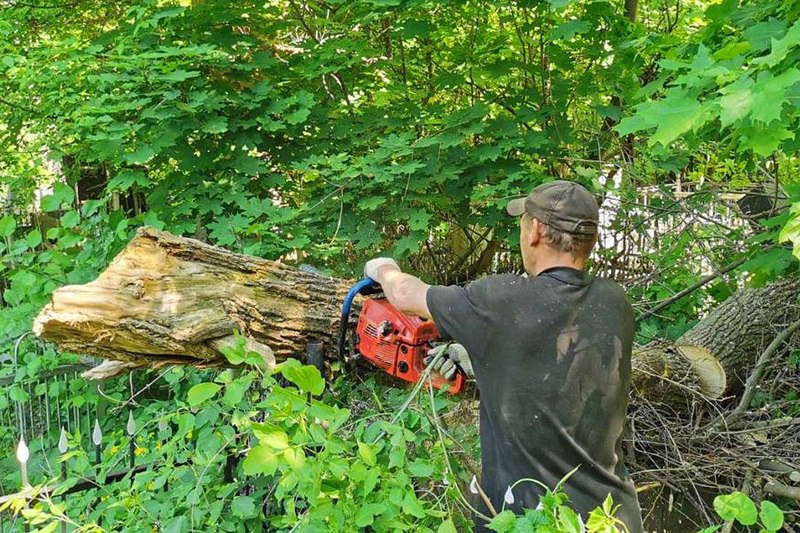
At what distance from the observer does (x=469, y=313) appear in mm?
1982

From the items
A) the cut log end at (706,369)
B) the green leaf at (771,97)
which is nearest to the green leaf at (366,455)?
the green leaf at (771,97)

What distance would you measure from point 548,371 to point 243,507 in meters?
1.11

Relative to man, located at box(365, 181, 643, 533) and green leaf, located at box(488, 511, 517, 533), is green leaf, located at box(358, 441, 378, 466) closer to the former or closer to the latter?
green leaf, located at box(488, 511, 517, 533)

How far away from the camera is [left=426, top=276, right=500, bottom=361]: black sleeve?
1.96 meters

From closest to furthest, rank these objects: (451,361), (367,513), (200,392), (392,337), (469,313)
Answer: (367,513)
(200,392)
(469,313)
(451,361)
(392,337)

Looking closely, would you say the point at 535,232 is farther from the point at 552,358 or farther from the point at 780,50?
the point at 780,50

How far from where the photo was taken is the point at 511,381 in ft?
6.38

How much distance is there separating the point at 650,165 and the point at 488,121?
3.79 ft

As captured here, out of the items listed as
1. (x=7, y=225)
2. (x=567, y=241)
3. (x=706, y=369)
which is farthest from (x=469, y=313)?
(x=7, y=225)

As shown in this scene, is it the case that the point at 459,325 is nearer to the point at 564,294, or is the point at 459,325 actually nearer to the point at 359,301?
the point at 564,294

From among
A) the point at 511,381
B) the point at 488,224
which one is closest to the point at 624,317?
the point at 511,381

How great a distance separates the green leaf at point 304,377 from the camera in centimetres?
162

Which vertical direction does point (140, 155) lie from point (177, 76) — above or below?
below

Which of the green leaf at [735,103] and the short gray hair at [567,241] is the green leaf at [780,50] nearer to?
the green leaf at [735,103]
